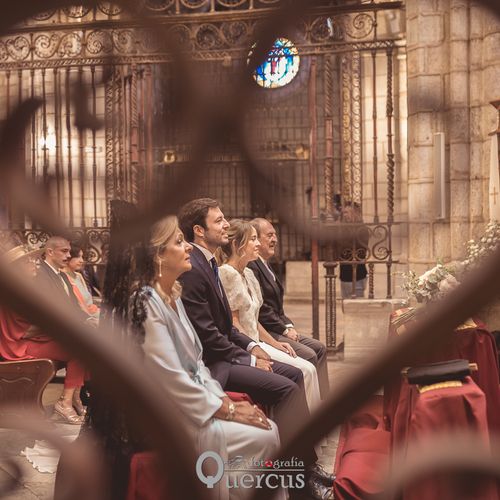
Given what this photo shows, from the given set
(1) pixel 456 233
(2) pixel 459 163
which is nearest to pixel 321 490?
(1) pixel 456 233

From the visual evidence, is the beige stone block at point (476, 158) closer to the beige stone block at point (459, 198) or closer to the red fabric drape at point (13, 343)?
the beige stone block at point (459, 198)

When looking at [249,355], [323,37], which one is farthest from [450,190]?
[249,355]

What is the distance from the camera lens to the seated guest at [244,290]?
3621 mm

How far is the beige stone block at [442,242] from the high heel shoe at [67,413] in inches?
141

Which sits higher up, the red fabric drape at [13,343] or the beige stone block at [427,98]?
the beige stone block at [427,98]

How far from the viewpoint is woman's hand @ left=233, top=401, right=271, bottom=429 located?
2221 mm

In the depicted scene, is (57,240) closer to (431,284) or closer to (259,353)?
(259,353)

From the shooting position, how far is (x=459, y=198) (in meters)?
6.05

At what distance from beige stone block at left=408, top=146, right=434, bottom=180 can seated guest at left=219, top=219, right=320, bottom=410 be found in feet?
9.30

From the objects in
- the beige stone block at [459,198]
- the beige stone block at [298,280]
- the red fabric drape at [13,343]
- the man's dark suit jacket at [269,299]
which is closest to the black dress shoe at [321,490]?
the man's dark suit jacket at [269,299]

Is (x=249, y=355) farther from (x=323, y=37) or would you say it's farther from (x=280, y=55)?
(x=323, y=37)

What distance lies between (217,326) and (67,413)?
172 cm

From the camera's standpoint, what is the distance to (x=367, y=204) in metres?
12.0

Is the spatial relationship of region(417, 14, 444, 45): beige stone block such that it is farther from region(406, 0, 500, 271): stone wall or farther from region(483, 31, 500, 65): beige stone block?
region(483, 31, 500, 65): beige stone block
